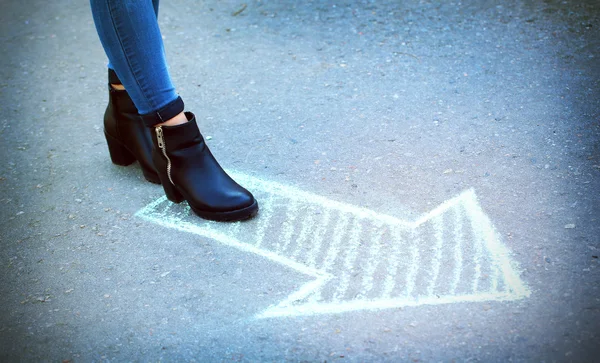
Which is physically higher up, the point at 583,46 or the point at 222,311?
the point at 583,46

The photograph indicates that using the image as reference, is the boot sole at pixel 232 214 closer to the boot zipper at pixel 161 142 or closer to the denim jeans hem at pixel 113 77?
the boot zipper at pixel 161 142

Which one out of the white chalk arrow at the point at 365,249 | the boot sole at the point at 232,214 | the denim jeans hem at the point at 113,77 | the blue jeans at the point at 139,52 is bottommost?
the white chalk arrow at the point at 365,249

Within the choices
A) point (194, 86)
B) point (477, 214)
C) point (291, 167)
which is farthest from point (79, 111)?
point (477, 214)

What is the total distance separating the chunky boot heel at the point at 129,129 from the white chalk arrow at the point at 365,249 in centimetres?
15

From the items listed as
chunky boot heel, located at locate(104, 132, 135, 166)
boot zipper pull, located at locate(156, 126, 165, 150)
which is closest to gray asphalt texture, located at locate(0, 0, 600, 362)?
chunky boot heel, located at locate(104, 132, 135, 166)

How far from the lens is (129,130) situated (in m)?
2.15

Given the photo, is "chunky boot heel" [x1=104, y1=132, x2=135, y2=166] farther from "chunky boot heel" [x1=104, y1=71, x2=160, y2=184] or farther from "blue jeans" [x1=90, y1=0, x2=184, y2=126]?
"blue jeans" [x1=90, y1=0, x2=184, y2=126]

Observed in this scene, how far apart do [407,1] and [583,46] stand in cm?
111

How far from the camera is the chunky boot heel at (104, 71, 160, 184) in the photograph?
2125mm

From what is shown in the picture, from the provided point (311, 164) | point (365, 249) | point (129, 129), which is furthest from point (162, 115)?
point (365, 249)

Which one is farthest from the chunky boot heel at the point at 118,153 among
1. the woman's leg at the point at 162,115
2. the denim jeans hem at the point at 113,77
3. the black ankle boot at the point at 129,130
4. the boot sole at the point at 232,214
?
the boot sole at the point at 232,214

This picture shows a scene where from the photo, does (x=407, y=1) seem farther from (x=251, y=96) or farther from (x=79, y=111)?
(x=79, y=111)

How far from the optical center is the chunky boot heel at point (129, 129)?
2125 mm

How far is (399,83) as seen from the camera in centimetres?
276
